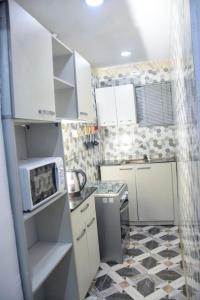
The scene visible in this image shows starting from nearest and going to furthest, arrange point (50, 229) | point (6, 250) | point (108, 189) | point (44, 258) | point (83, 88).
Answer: point (6, 250)
point (44, 258)
point (50, 229)
point (83, 88)
point (108, 189)

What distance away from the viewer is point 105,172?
12.6 feet

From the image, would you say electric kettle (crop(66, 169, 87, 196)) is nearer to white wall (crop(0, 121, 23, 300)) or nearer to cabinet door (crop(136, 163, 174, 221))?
white wall (crop(0, 121, 23, 300))

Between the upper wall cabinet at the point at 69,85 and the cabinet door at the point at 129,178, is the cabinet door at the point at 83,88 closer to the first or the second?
the upper wall cabinet at the point at 69,85

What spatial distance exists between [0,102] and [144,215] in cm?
293

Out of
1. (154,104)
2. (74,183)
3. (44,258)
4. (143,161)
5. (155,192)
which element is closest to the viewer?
(44,258)

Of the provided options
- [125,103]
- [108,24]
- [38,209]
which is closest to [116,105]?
[125,103]

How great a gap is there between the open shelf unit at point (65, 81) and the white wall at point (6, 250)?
1.11 m

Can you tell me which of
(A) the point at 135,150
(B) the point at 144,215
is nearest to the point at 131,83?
(A) the point at 135,150

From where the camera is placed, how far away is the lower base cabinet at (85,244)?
6.91 ft

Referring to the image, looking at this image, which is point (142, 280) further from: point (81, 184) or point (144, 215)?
point (144, 215)

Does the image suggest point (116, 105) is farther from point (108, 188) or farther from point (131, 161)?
point (108, 188)

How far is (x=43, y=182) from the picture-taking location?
5.27 feet

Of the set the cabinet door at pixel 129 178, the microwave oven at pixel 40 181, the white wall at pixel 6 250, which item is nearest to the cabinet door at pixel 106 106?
the cabinet door at pixel 129 178

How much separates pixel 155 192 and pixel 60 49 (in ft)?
7.62
